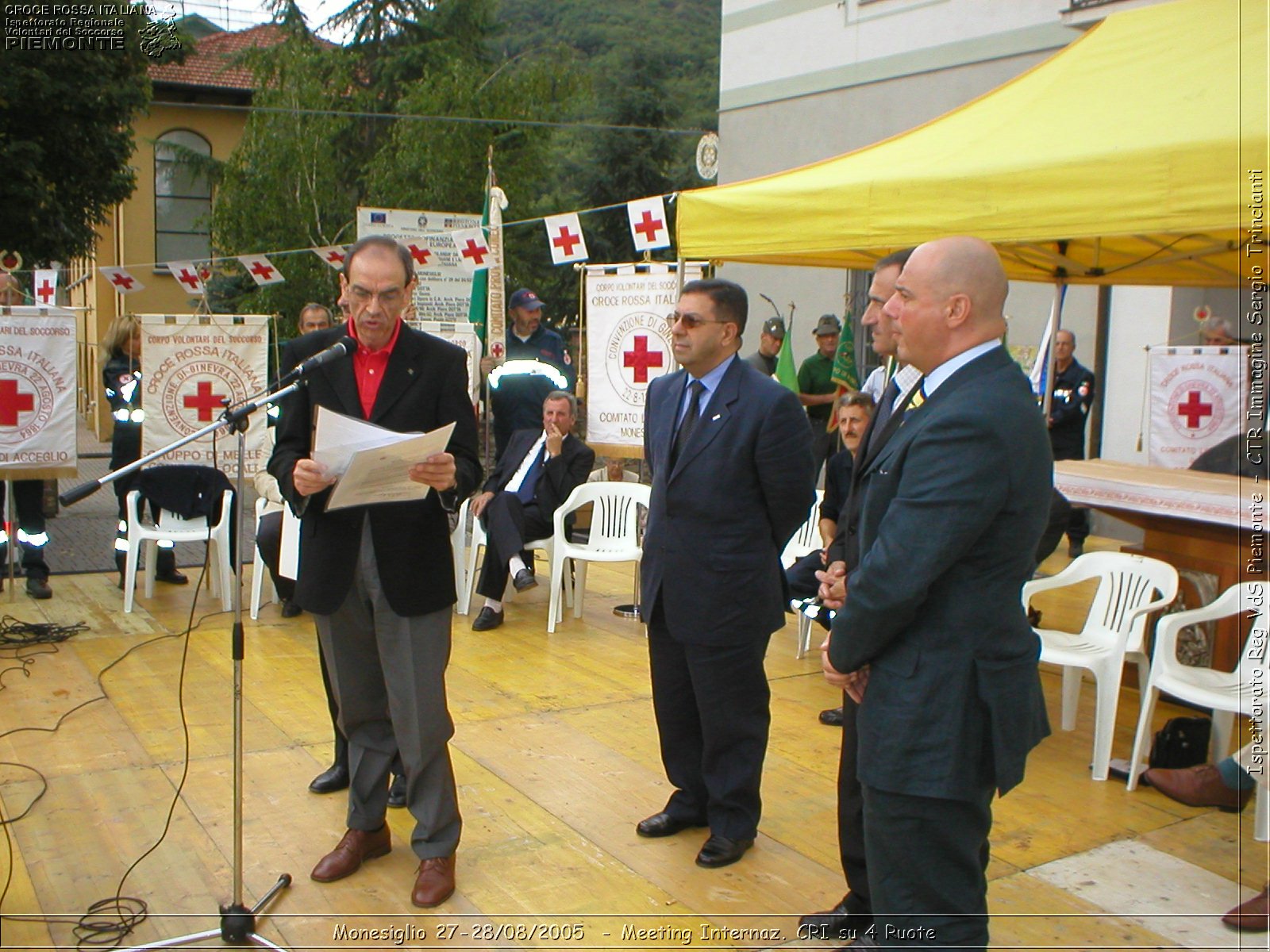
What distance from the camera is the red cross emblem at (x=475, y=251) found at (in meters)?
9.56

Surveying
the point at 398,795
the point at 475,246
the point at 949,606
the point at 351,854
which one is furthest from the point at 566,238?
the point at 949,606

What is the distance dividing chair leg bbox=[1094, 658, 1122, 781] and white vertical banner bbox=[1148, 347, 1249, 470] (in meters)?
4.24

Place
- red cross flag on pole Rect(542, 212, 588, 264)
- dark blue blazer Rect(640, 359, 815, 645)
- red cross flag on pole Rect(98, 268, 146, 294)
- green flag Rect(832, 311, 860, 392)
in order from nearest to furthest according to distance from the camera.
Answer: dark blue blazer Rect(640, 359, 815, 645) < red cross flag on pole Rect(542, 212, 588, 264) < green flag Rect(832, 311, 860, 392) < red cross flag on pole Rect(98, 268, 146, 294)

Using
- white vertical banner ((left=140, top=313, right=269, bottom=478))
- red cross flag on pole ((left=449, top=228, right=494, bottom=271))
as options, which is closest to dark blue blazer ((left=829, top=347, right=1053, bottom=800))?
white vertical banner ((left=140, top=313, right=269, bottom=478))

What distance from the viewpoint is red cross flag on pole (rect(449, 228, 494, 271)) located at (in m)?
9.56

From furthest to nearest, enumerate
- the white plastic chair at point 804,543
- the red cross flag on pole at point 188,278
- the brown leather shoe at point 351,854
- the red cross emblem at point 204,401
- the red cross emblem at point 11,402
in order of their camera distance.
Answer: the red cross flag on pole at point 188,278 → the red cross emblem at point 204,401 → the red cross emblem at point 11,402 → the white plastic chair at point 804,543 → the brown leather shoe at point 351,854

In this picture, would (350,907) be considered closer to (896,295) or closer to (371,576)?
(371,576)

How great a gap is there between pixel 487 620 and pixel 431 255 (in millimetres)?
5463

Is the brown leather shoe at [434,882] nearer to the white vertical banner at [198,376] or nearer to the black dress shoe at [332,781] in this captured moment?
the black dress shoe at [332,781]

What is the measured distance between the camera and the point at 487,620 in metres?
6.67

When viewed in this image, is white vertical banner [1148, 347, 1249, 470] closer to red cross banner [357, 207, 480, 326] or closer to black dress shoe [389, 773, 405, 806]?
red cross banner [357, 207, 480, 326]

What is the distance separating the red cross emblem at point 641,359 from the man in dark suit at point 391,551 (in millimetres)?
3672

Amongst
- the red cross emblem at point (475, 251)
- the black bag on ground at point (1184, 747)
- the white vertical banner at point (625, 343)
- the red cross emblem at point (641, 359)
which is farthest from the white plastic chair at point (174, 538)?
the black bag on ground at point (1184, 747)

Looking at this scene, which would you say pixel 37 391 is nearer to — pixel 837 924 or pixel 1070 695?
pixel 837 924
